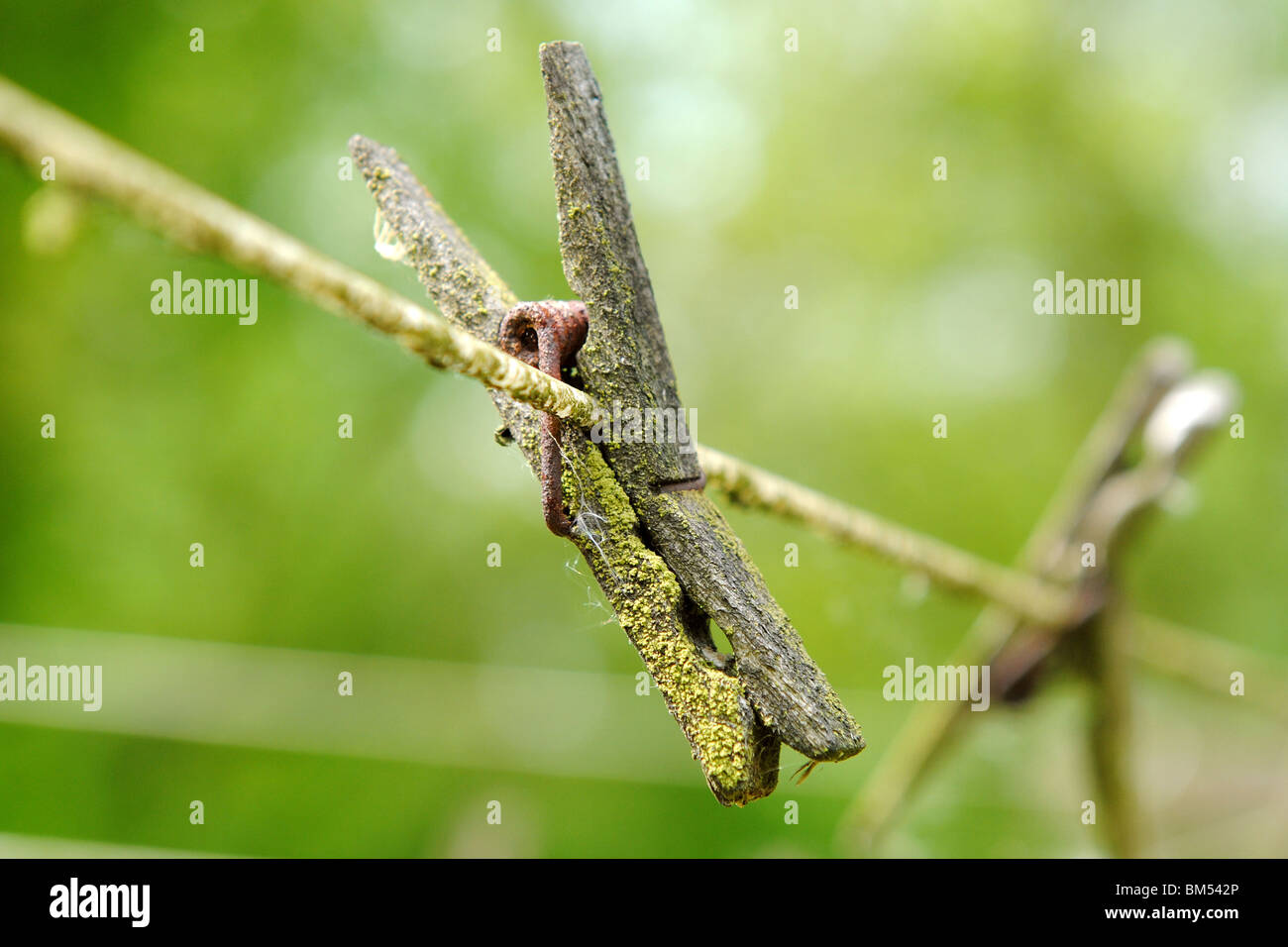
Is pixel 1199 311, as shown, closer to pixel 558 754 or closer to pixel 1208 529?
pixel 1208 529

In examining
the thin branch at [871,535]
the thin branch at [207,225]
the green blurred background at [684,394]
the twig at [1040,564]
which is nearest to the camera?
the thin branch at [207,225]

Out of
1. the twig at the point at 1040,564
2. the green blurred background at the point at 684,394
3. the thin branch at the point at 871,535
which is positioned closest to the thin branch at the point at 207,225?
the thin branch at the point at 871,535

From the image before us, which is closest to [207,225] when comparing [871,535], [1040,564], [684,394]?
[871,535]

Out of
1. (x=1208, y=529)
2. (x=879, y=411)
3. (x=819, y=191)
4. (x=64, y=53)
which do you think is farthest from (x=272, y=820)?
(x=1208, y=529)

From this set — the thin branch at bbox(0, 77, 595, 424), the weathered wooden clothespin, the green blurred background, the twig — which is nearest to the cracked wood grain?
the weathered wooden clothespin

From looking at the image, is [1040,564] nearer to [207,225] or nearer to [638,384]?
[638,384]

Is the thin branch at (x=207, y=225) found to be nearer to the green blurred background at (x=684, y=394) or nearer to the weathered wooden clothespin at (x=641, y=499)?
the weathered wooden clothespin at (x=641, y=499)
